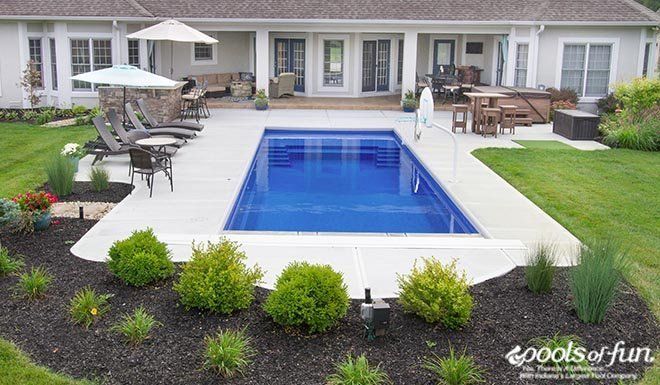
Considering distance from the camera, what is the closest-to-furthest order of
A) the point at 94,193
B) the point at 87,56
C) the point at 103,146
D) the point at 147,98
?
the point at 94,193, the point at 103,146, the point at 147,98, the point at 87,56

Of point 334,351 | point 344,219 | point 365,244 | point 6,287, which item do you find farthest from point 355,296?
point 344,219

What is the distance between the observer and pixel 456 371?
5.74 m

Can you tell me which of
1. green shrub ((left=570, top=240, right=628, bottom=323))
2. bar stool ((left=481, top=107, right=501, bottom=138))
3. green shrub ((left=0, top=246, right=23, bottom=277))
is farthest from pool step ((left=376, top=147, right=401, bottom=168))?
green shrub ((left=0, top=246, right=23, bottom=277))

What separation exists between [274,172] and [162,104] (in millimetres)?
5971

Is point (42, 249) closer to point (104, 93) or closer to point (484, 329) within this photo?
point (484, 329)

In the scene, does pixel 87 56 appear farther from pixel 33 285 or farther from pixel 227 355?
pixel 227 355

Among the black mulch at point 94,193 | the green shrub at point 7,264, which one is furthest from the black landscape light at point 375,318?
the black mulch at point 94,193

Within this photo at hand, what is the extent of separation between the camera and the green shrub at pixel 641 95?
17.8 m

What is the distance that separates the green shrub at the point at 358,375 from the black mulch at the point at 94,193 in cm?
691

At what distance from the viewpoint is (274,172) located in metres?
15.8

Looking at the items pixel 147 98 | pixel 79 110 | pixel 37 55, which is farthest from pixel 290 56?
pixel 37 55

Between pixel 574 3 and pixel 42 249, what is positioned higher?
pixel 574 3

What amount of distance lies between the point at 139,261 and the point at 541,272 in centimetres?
413

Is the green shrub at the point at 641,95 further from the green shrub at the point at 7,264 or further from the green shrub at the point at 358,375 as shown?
the green shrub at the point at 7,264
